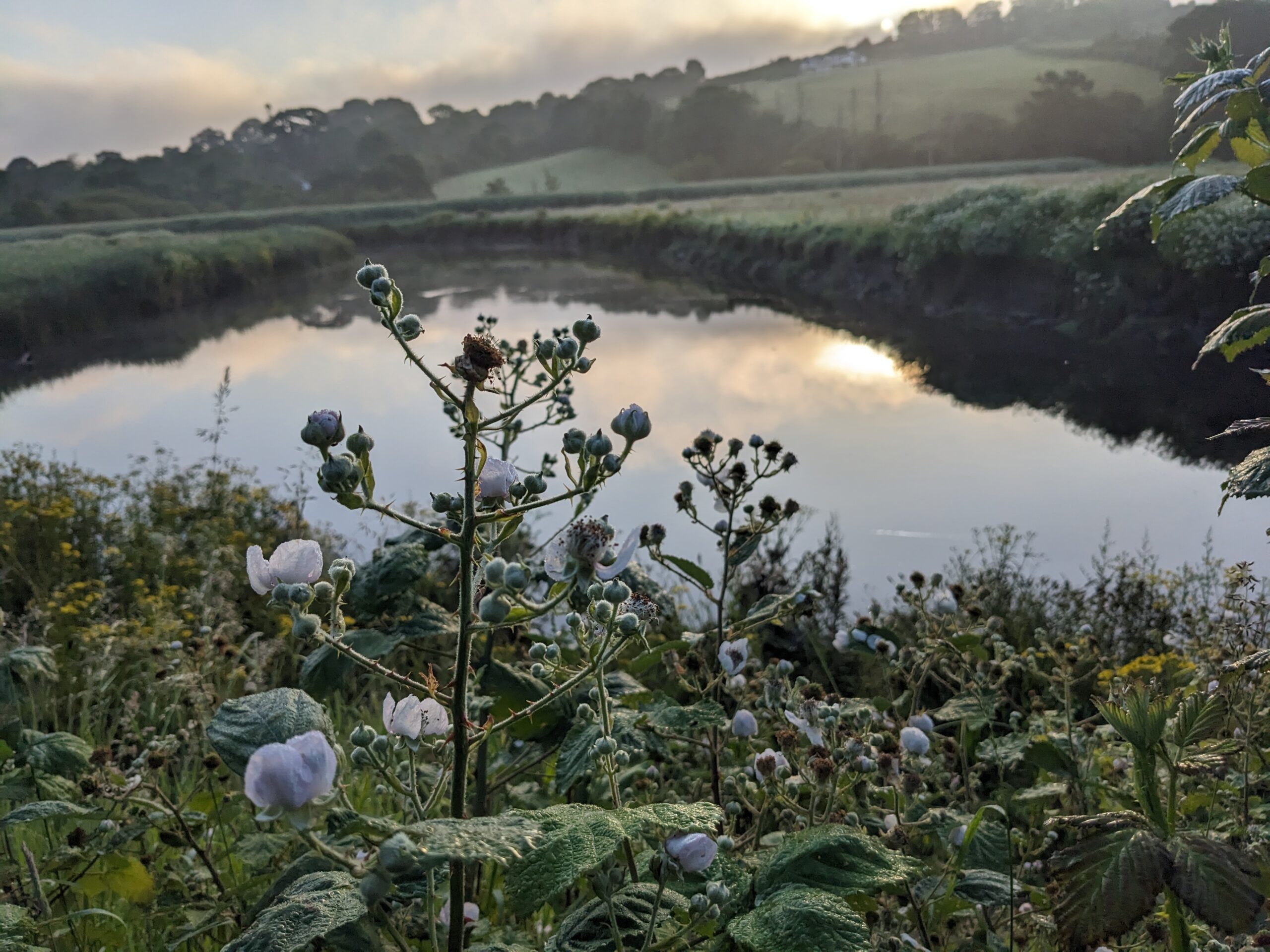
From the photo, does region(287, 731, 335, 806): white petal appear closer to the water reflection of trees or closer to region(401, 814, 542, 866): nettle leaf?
region(401, 814, 542, 866): nettle leaf

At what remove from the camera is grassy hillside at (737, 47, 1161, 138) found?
31.8ft

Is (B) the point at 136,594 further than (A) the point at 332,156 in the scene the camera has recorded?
No

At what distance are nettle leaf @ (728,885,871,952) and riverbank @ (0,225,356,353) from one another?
28.1 ft

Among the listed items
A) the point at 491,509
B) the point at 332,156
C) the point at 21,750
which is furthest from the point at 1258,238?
the point at 332,156

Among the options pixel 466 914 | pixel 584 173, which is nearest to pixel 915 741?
pixel 466 914

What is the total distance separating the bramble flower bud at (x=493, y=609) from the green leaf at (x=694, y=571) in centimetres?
68

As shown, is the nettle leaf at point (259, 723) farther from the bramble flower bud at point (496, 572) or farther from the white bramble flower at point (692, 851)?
the white bramble flower at point (692, 851)

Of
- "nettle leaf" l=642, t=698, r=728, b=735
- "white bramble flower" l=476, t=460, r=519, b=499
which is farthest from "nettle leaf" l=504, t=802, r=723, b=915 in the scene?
"nettle leaf" l=642, t=698, r=728, b=735

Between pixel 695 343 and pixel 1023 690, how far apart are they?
524 centimetres

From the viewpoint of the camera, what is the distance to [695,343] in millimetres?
7492

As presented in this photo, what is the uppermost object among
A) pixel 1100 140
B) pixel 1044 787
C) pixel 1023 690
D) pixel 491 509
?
pixel 1100 140

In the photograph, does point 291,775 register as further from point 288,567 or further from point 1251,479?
point 1251,479

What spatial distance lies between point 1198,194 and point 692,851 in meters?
1.17

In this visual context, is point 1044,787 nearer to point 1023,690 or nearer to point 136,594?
point 1023,690
